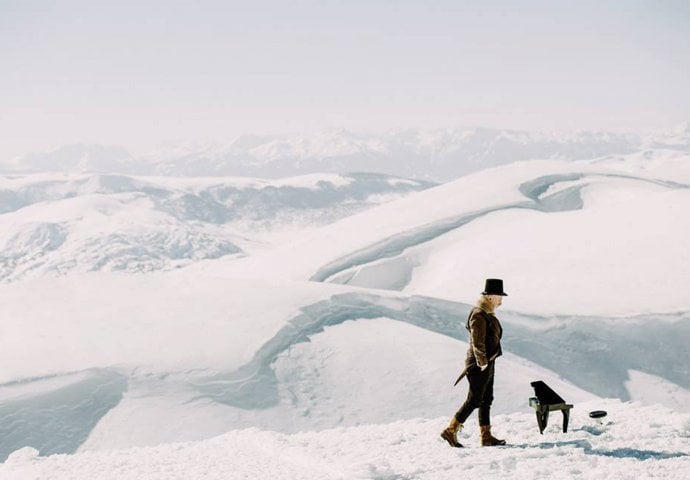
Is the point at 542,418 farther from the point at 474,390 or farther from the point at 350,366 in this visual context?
the point at 350,366

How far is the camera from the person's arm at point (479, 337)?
6.07 m

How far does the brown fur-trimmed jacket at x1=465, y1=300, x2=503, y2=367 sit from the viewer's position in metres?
6.09

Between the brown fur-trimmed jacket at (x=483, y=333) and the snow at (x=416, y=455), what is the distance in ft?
3.19

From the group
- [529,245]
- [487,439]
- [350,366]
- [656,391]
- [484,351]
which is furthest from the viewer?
[529,245]

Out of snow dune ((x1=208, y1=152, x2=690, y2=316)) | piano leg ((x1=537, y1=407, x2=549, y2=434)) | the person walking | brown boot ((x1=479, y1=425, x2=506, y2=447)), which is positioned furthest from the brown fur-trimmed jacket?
snow dune ((x1=208, y1=152, x2=690, y2=316))

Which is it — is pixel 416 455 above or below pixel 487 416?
below

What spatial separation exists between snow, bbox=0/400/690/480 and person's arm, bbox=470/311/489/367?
94 centimetres

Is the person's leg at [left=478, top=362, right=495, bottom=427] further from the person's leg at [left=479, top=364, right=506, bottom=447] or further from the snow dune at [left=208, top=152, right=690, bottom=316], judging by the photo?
the snow dune at [left=208, top=152, right=690, bottom=316]

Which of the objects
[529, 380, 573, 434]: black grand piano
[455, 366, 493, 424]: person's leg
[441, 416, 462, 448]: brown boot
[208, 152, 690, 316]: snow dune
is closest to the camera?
[455, 366, 493, 424]: person's leg

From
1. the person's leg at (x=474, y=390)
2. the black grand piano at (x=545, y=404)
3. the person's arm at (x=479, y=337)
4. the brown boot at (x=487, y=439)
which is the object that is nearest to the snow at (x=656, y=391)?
the black grand piano at (x=545, y=404)

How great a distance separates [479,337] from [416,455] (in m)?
1.42

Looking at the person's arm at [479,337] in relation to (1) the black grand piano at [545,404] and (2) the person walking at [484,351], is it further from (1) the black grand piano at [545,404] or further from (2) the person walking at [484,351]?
(1) the black grand piano at [545,404]

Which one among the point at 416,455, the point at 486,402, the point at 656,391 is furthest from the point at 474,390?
the point at 656,391

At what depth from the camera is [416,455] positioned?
20.9ft
